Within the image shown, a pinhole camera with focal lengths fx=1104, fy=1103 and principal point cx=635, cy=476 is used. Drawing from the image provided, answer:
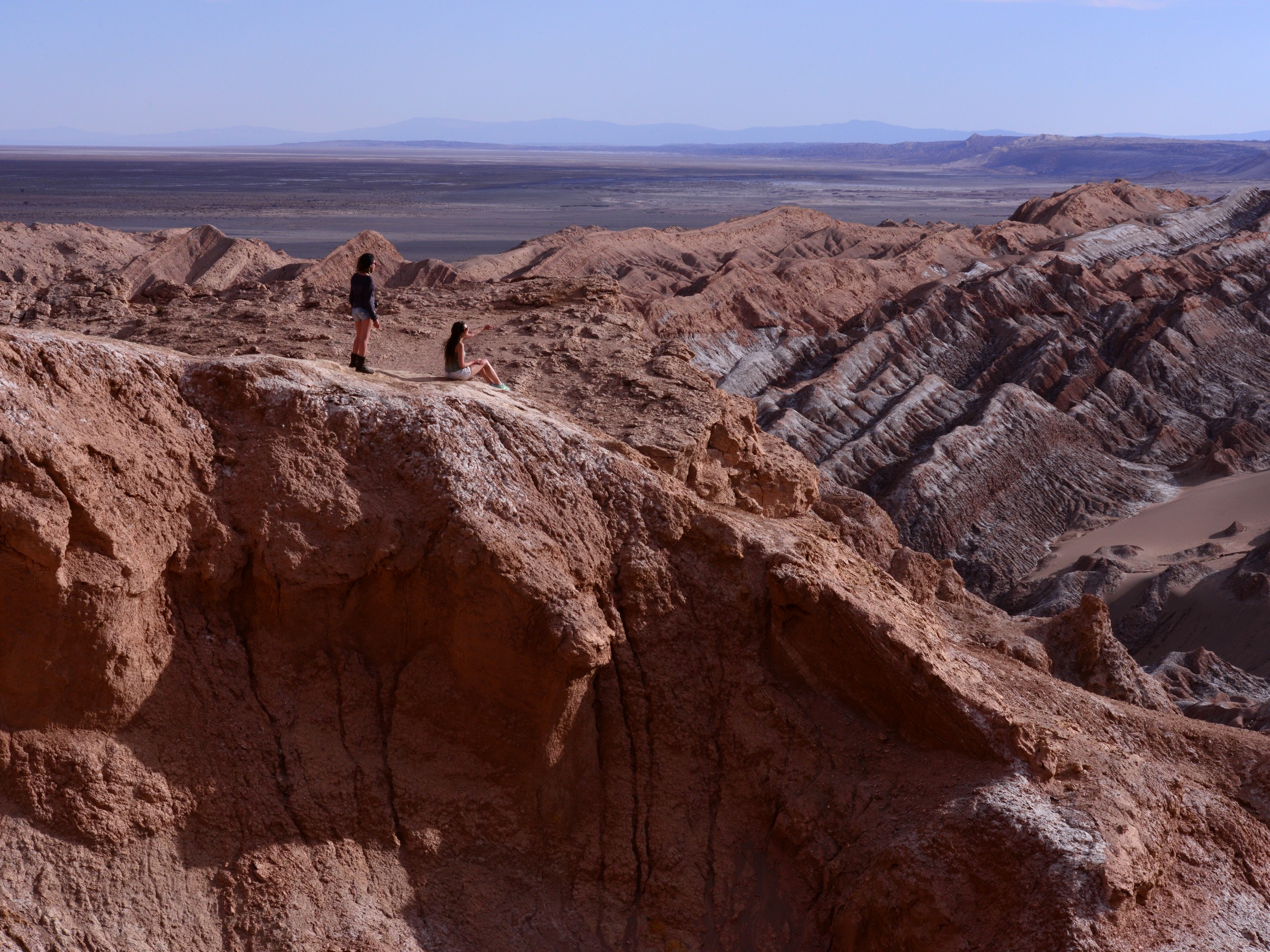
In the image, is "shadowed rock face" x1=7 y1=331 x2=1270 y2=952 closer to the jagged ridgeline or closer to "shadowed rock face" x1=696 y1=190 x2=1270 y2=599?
the jagged ridgeline

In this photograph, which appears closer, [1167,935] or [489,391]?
[1167,935]

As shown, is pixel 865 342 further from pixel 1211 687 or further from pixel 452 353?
pixel 452 353

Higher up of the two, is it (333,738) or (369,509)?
(369,509)

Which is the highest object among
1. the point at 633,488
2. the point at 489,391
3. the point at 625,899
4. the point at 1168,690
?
the point at 489,391

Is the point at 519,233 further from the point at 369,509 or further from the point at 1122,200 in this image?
the point at 369,509

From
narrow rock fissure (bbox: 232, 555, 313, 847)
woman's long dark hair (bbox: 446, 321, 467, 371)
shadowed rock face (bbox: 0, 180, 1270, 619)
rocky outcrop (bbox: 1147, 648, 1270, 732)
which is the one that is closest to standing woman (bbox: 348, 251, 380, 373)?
woman's long dark hair (bbox: 446, 321, 467, 371)

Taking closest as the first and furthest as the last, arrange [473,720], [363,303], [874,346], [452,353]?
[473,720]
[452,353]
[363,303]
[874,346]

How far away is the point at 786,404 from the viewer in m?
29.3

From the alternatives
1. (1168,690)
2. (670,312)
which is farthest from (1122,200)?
(1168,690)

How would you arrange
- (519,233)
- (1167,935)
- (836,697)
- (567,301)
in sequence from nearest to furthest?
(1167,935) → (836,697) → (567,301) → (519,233)

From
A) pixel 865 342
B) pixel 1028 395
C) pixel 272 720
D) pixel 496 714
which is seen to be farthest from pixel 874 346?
pixel 272 720

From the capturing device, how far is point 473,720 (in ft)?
24.9

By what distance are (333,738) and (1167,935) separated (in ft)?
18.2

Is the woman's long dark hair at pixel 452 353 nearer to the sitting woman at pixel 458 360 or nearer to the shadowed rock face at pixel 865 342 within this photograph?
the sitting woman at pixel 458 360
